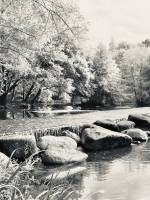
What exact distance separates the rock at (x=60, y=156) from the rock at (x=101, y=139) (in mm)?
2713

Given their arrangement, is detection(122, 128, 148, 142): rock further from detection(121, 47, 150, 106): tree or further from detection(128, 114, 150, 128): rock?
detection(121, 47, 150, 106): tree

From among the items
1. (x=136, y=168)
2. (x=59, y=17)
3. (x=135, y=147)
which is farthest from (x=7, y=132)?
(x=59, y=17)

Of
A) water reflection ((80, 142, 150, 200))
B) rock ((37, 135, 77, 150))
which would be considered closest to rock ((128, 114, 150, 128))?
water reflection ((80, 142, 150, 200))

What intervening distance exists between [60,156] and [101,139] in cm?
440

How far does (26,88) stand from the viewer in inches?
1722

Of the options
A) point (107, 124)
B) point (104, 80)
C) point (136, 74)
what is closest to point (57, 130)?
point (107, 124)

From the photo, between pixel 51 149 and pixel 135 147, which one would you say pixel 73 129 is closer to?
pixel 135 147

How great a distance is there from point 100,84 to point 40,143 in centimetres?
3380

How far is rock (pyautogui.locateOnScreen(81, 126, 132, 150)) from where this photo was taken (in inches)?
770

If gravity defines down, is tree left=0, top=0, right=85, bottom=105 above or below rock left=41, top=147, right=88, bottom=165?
above

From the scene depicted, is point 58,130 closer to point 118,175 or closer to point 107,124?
A: point 107,124

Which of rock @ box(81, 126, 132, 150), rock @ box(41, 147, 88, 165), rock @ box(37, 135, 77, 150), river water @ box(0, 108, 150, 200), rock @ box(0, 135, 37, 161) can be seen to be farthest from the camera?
rock @ box(81, 126, 132, 150)

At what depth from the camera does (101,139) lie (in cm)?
1969

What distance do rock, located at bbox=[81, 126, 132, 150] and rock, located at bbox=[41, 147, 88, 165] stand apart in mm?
2713
